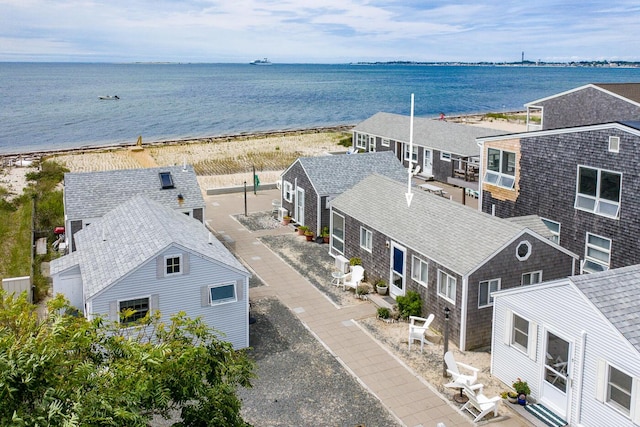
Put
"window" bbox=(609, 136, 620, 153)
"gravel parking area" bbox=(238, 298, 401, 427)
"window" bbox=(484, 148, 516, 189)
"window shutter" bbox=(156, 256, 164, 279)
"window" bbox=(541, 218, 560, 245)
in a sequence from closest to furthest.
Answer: "gravel parking area" bbox=(238, 298, 401, 427), "window shutter" bbox=(156, 256, 164, 279), "window" bbox=(609, 136, 620, 153), "window" bbox=(541, 218, 560, 245), "window" bbox=(484, 148, 516, 189)

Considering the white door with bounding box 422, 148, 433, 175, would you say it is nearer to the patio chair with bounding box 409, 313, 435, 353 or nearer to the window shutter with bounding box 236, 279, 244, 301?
the patio chair with bounding box 409, 313, 435, 353

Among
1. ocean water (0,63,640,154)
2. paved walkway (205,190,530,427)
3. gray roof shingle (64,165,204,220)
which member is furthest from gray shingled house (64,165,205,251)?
ocean water (0,63,640,154)

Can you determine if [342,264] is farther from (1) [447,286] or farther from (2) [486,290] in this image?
(2) [486,290]

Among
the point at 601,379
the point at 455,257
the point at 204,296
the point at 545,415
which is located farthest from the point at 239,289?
the point at 601,379

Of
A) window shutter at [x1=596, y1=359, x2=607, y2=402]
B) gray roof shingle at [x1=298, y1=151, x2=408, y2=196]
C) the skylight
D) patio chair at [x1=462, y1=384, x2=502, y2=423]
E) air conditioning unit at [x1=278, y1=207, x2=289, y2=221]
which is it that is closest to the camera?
window shutter at [x1=596, y1=359, x2=607, y2=402]

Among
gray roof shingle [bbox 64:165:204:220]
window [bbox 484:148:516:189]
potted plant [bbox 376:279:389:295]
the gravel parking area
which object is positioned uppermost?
window [bbox 484:148:516:189]
